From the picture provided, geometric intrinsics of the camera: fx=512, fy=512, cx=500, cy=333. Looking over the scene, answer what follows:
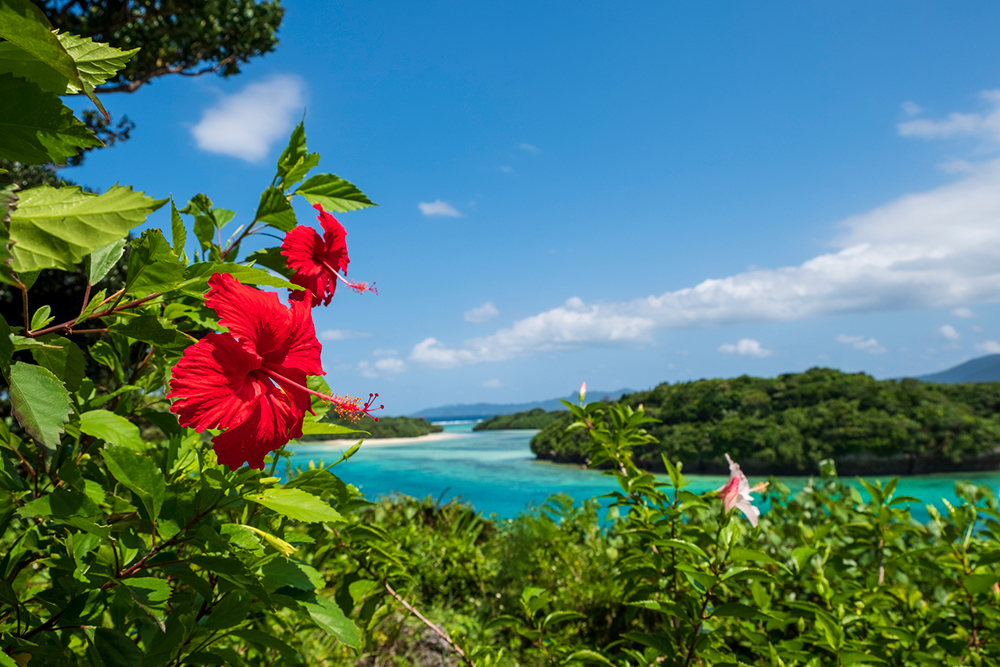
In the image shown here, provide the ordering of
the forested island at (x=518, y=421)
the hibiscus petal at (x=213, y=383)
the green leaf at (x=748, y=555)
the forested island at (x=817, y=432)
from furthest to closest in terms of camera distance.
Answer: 1. the forested island at (x=518, y=421)
2. the forested island at (x=817, y=432)
3. the green leaf at (x=748, y=555)
4. the hibiscus petal at (x=213, y=383)

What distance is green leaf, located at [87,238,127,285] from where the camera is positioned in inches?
23.3

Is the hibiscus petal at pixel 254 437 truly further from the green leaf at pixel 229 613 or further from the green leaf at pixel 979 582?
the green leaf at pixel 979 582

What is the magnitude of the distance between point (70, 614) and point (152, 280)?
1.16 ft

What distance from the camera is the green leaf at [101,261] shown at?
591mm

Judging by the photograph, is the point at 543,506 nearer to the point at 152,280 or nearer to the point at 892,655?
the point at 892,655

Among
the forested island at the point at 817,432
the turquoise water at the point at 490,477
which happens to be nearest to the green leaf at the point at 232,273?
the turquoise water at the point at 490,477

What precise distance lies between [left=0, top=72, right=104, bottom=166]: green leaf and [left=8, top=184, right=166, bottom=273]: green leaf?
0.03 meters

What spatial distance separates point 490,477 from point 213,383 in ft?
30.5

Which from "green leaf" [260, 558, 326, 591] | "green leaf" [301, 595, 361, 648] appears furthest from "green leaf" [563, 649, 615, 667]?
"green leaf" [260, 558, 326, 591]

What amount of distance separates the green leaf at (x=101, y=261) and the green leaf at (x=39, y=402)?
164 millimetres

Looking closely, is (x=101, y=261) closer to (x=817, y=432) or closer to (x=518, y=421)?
(x=817, y=432)

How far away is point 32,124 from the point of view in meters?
0.37

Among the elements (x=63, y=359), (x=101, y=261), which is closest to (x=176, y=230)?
(x=101, y=261)

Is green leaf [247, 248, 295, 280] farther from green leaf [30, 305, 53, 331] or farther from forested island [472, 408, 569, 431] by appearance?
forested island [472, 408, 569, 431]
